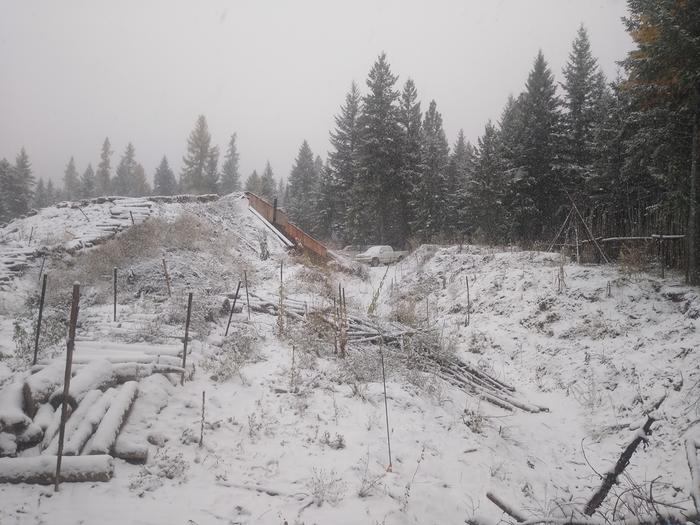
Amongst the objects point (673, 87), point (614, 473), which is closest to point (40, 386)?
point (614, 473)

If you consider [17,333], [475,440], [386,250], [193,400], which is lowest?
[475,440]

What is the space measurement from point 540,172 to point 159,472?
27.4m

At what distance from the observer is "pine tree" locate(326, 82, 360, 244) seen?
34875mm

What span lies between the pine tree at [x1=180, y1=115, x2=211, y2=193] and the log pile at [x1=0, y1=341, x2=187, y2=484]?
166ft

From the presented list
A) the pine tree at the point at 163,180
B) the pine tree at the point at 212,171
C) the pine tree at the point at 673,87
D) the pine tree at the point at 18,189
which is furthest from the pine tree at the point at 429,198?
the pine tree at the point at 18,189

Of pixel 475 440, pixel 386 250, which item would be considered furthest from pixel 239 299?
pixel 386 250

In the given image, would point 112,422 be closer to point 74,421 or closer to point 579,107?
point 74,421

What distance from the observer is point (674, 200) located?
1011cm

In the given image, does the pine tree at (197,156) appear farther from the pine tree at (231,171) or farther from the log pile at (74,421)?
the log pile at (74,421)

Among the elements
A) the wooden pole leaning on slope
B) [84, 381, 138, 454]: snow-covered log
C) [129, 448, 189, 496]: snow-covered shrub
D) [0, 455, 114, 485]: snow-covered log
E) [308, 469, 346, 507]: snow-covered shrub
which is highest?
the wooden pole leaning on slope

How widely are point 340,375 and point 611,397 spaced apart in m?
5.26

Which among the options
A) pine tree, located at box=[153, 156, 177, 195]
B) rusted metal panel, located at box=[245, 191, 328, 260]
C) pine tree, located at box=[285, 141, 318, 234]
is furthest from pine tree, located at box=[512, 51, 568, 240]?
pine tree, located at box=[153, 156, 177, 195]

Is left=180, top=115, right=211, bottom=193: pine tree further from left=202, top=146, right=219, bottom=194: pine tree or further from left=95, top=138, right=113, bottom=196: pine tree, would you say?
left=95, top=138, right=113, bottom=196: pine tree

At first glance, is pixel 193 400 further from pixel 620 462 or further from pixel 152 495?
pixel 620 462
